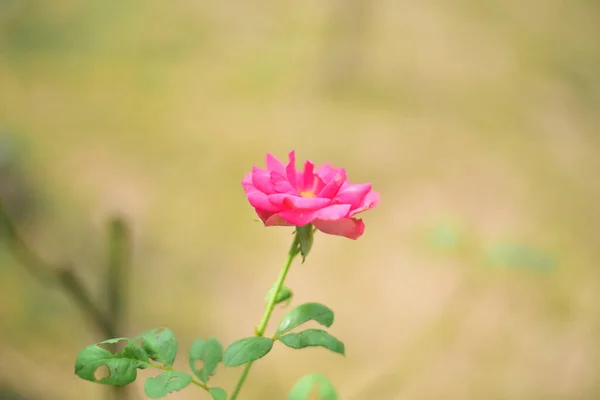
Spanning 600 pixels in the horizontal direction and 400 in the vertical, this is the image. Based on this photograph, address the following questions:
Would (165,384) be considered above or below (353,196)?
below

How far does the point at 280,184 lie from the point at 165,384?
0.15 metres

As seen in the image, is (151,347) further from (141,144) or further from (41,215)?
(141,144)

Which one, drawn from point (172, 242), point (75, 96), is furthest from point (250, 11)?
point (172, 242)

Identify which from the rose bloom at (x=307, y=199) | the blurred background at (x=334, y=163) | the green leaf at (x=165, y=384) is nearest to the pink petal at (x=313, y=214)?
the rose bloom at (x=307, y=199)

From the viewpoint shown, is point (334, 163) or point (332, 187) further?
point (334, 163)

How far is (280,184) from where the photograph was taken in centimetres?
38

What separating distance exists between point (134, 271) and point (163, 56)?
1.20 meters

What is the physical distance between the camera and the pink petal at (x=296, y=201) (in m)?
0.36

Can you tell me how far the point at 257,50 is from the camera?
2.38 metres

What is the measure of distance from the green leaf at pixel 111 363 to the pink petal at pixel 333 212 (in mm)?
157

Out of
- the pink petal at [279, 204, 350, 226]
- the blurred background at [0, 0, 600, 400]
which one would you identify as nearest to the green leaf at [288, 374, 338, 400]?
the pink petal at [279, 204, 350, 226]

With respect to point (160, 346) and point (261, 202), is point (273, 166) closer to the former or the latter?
point (261, 202)

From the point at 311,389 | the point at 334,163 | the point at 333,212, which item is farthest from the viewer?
the point at 334,163

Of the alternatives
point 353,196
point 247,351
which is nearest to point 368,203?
point 353,196
